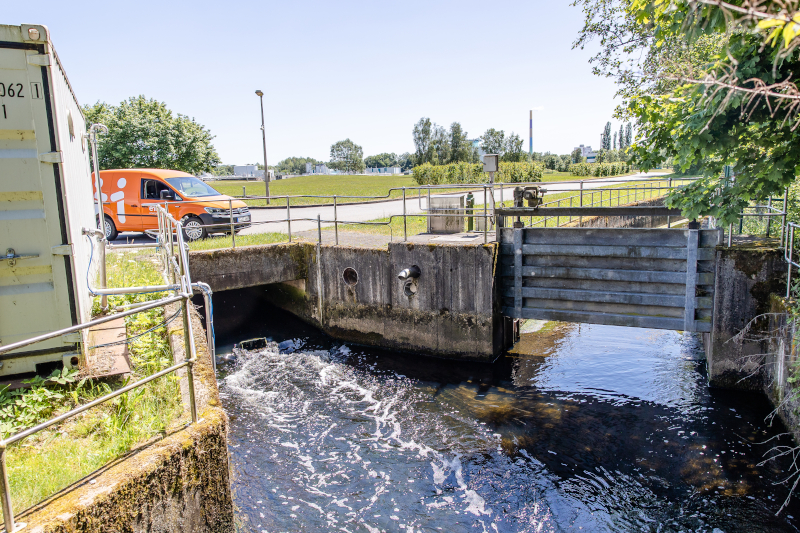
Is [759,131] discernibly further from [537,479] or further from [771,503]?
[537,479]

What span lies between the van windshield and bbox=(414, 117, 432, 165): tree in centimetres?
5875

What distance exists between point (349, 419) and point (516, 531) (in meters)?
3.56

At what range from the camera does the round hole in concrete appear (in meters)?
13.0

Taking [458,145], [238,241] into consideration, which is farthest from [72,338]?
[458,145]

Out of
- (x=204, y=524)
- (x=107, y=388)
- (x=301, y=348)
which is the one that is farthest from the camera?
(x=301, y=348)

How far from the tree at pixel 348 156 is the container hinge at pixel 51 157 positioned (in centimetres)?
12316

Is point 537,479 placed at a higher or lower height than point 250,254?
lower

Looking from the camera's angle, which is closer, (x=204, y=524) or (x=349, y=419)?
(x=204, y=524)

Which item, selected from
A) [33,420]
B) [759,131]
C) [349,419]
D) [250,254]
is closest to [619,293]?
[759,131]

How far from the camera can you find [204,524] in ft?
12.6

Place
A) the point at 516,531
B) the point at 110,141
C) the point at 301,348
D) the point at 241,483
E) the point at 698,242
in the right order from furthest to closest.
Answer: the point at 110,141 → the point at 301,348 → the point at 698,242 → the point at 241,483 → the point at 516,531

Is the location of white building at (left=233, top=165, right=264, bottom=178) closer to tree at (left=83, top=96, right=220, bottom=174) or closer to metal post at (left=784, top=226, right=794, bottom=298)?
tree at (left=83, top=96, right=220, bottom=174)

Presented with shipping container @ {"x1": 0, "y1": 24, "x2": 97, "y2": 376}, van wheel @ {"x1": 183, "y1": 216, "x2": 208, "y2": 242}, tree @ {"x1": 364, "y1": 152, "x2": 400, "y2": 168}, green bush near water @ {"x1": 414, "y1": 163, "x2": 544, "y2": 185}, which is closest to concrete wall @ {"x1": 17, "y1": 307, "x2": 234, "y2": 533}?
shipping container @ {"x1": 0, "y1": 24, "x2": 97, "y2": 376}

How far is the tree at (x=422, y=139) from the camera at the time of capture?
7306 cm
